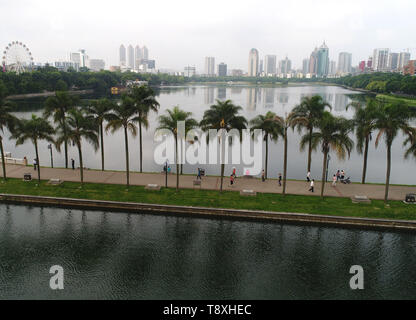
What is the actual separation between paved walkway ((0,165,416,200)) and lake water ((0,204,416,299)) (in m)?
6.55

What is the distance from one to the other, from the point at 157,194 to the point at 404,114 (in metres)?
23.5

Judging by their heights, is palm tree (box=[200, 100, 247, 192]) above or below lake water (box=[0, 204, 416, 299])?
above

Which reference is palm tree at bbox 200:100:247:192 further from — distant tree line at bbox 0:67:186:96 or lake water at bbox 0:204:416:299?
distant tree line at bbox 0:67:186:96

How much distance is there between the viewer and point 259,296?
19969 mm

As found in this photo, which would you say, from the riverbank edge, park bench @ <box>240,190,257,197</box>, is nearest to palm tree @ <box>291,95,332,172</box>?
park bench @ <box>240,190,257,197</box>

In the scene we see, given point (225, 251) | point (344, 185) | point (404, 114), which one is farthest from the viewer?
point (344, 185)

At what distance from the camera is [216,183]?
37594 mm

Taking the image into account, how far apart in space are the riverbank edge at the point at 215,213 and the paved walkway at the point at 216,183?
190 inches

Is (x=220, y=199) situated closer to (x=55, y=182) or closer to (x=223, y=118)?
(x=223, y=118)

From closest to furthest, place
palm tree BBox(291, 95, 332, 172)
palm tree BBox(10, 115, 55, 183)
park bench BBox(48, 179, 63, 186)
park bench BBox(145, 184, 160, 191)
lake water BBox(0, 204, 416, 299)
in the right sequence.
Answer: lake water BBox(0, 204, 416, 299), park bench BBox(145, 184, 160, 191), palm tree BBox(10, 115, 55, 183), park bench BBox(48, 179, 63, 186), palm tree BBox(291, 95, 332, 172)

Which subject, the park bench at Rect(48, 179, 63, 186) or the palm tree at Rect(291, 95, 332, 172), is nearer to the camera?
the park bench at Rect(48, 179, 63, 186)

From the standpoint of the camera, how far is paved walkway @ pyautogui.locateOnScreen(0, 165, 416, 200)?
34.9 m
